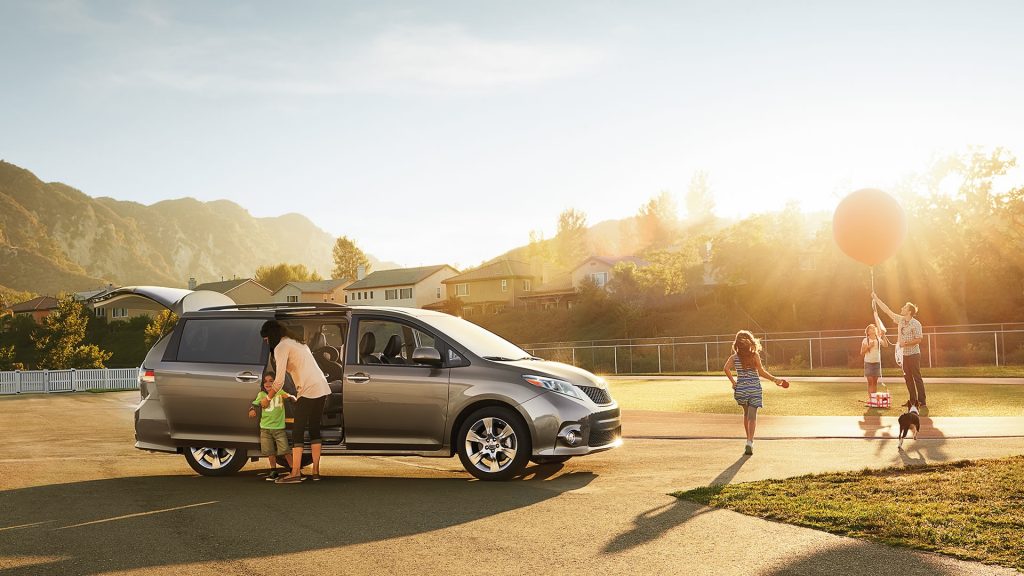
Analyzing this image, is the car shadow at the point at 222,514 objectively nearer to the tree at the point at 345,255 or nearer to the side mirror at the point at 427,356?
the side mirror at the point at 427,356

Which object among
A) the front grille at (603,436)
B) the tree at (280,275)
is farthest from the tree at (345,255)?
the front grille at (603,436)

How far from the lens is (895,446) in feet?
38.9

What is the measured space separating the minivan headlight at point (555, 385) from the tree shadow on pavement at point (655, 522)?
1.94 m

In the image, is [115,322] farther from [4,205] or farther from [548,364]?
[4,205]

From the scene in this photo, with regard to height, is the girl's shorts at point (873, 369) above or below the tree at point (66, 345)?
below

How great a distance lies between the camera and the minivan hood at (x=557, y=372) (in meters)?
9.86

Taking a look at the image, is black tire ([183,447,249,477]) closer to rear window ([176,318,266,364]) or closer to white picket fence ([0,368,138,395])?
rear window ([176,318,266,364])

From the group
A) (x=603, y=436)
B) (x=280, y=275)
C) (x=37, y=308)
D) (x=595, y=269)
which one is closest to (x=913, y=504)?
(x=603, y=436)

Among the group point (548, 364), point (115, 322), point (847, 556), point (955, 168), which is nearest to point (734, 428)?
point (548, 364)

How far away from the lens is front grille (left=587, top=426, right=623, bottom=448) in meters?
9.80

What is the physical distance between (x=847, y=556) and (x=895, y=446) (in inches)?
261

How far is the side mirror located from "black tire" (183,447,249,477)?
2723 mm

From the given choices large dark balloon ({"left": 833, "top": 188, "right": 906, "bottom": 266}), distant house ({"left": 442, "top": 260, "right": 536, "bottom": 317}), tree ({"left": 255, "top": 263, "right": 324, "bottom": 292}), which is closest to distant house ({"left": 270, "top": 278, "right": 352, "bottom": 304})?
distant house ({"left": 442, "top": 260, "right": 536, "bottom": 317})

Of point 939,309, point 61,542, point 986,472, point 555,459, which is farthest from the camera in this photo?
point 939,309
